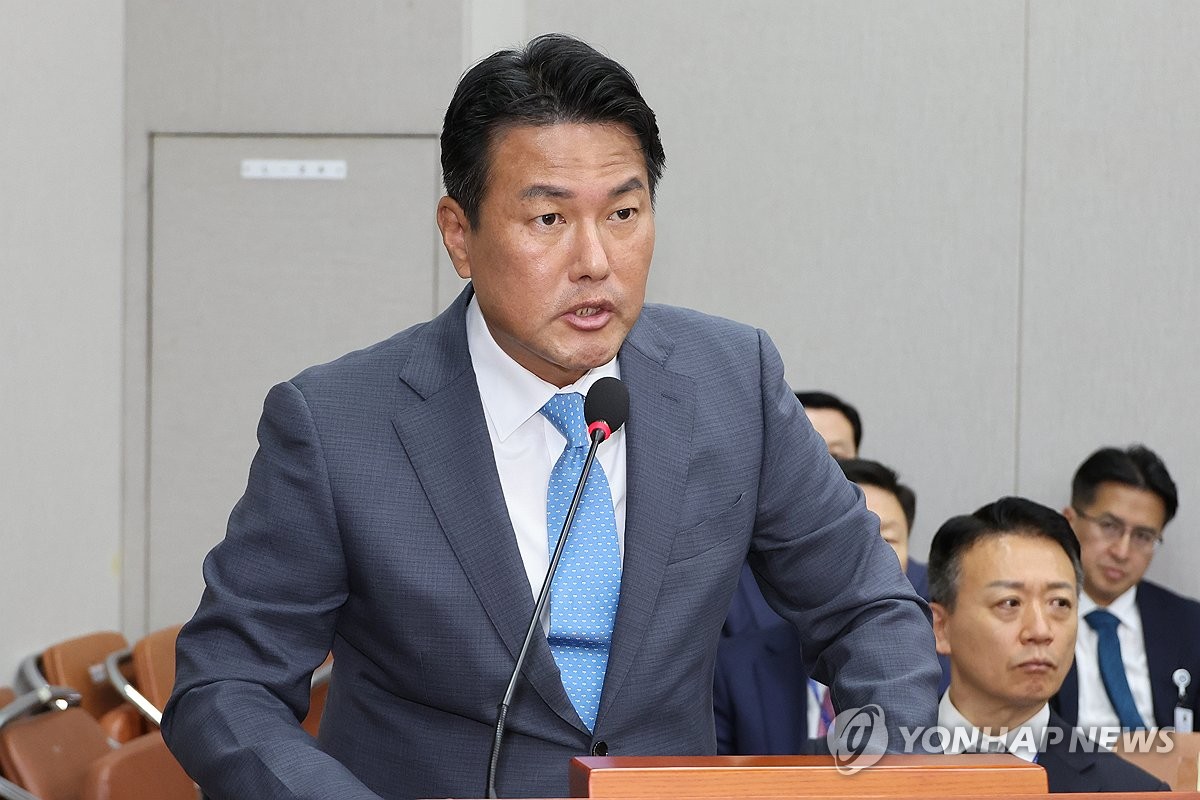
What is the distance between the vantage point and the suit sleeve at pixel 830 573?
1.46 m

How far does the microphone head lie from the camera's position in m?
1.42

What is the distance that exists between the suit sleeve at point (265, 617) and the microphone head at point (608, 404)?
0.93 ft

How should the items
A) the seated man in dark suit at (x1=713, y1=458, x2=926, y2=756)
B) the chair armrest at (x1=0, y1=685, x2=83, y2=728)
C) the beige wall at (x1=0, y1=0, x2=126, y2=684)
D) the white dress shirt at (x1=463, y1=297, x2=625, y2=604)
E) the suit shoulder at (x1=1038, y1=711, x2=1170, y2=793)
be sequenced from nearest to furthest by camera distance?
the white dress shirt at (x1=463, y1=297, x2=625, y2=604), the suit shoulder at (x1=1038, y1=711, x2=1170, y2=793), the chair armrest at (x1=0, y1=685, x2=83, y2=728), the seated man in dark suit at (x1=713, y1=458, x2=926, y2=756), the beige wall at (x1=0, y1=0, x2=126, y2=684)

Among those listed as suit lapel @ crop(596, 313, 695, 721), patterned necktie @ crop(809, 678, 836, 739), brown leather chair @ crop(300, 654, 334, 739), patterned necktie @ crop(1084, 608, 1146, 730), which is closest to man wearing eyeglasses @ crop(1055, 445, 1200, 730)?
patterned necktie @ crop(1084, 608, 1146, 730)

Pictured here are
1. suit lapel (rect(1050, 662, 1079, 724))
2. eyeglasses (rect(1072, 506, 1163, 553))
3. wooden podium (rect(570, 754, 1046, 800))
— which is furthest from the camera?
eyeglasses (rect(1072, 506, 1163, 553))

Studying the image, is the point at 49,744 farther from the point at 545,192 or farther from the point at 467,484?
the point at 545,192

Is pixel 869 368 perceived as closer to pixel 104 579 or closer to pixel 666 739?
pixel 104 579

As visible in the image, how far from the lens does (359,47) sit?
13.4 feet

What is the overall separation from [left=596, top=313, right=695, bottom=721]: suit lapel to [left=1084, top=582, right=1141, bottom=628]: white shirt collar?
2.89m

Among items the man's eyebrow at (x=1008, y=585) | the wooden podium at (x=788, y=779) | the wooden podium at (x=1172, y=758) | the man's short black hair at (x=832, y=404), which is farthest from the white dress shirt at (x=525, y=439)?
the man's short black hair at (x=832, y=404)

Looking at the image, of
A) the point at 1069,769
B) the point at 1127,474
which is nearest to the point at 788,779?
the point at 1069,769

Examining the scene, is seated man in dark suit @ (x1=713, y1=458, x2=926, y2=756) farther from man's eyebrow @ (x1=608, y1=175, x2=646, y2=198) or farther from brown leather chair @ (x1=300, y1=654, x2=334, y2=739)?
man's eyebrow @ (x1=608, y1=175, x2=646, y2=198)

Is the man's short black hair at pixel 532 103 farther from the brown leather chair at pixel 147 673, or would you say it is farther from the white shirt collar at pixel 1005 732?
the brown leather chair at pixel 147 673

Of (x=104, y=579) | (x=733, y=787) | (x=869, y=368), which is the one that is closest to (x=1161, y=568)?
(x=869, y=368)
